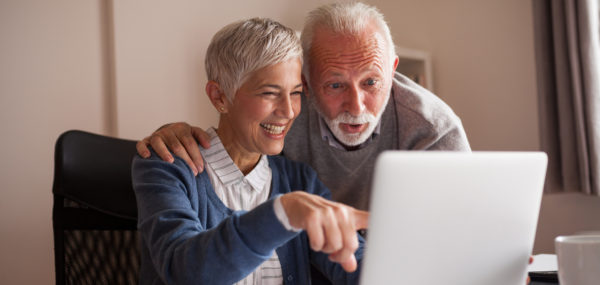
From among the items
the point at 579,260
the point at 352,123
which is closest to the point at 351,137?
the point at 352,123

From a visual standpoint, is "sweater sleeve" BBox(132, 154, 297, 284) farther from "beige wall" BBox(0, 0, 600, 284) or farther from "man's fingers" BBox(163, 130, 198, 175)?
"beige wall" BBox(0, 0, 600, 284)

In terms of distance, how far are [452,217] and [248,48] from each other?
0.64m

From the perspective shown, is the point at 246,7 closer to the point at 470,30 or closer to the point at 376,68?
the point at 470,30

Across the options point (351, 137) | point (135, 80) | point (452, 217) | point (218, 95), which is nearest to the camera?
point (452, 217)

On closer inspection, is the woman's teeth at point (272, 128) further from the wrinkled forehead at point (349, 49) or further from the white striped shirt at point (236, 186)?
the wrinkled forehead at point (349, 49)

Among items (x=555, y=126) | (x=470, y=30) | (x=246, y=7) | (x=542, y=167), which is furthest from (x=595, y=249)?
(x=470, y=30)

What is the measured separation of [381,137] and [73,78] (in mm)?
1555

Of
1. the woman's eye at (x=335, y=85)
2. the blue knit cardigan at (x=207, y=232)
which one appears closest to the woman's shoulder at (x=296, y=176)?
the blue knit cardigan at (x=207, y=232)

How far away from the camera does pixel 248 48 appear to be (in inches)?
44.5

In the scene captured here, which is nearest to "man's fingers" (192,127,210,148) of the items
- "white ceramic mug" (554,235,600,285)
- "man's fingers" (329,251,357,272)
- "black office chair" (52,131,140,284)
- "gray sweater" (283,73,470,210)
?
"black office chair" (52,131,140,284)

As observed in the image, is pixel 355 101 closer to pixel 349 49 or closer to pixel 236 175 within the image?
pixel 349 49

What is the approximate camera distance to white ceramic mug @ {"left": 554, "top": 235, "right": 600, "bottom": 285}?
2.34 ft

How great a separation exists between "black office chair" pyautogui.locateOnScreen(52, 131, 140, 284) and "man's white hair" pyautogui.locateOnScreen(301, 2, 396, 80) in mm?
566

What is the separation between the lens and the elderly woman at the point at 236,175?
919 millimetres
